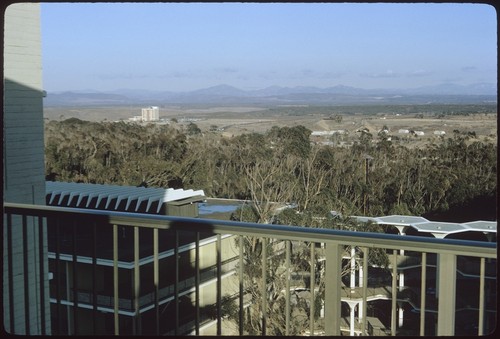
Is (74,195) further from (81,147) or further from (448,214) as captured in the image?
(448,214)

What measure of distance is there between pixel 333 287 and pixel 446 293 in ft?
1.33

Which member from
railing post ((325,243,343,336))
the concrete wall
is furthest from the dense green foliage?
railing post ((325,243,343,336))

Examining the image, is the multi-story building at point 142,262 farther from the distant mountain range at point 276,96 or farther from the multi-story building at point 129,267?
the distant mountain range at point 276,96

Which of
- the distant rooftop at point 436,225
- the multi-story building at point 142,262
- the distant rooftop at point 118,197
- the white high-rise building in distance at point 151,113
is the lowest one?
the distant rooftop at point 436,225

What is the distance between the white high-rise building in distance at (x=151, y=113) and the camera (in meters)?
24.5

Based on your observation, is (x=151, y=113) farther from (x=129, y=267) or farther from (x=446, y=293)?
(x=446, y=293)

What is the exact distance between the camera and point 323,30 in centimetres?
2664

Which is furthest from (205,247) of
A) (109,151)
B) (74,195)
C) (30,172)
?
(109,151)

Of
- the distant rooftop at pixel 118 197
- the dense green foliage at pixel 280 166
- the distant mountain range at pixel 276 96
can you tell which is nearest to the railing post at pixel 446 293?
the distant rooftop at pixel 118 197

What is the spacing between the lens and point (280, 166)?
846 inches

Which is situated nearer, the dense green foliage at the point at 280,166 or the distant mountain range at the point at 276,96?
the distant mountain range at the point at 276,96

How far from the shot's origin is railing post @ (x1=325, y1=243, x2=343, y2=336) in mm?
2279

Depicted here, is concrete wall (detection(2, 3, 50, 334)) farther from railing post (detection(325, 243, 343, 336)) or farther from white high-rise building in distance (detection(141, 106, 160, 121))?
white high-rise building in distance (detection(141, 106, 160, 121))

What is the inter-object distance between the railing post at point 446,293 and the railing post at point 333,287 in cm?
36
